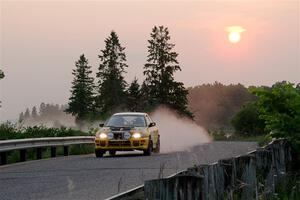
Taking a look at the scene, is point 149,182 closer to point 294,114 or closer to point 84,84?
point 294,114

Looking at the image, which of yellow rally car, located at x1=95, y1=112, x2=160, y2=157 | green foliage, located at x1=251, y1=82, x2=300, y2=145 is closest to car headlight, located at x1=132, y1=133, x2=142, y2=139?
yellow rally car, located at x1=95, y1=112, x2=160, y2=157

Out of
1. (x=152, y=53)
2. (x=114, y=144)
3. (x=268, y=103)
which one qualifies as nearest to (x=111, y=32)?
(x=152, y=53)

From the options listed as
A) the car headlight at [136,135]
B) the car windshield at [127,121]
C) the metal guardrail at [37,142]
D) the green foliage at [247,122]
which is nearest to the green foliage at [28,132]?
the metal guardrail at [37,142]

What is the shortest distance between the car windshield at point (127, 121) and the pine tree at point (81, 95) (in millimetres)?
78910

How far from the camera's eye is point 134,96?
95.1 m

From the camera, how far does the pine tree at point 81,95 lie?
348ft

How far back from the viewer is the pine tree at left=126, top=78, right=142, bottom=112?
93.6m

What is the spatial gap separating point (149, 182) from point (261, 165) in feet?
20.5

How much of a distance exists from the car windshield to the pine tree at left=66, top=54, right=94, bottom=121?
78.9 meters

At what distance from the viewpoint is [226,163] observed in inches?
320

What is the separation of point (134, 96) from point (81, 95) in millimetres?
15210

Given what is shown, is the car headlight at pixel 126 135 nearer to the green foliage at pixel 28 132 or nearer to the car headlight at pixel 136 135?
the car headlight at pixel 136 135

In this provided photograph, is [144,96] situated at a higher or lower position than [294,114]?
higher

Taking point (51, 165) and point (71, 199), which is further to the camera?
point (51, 165)
